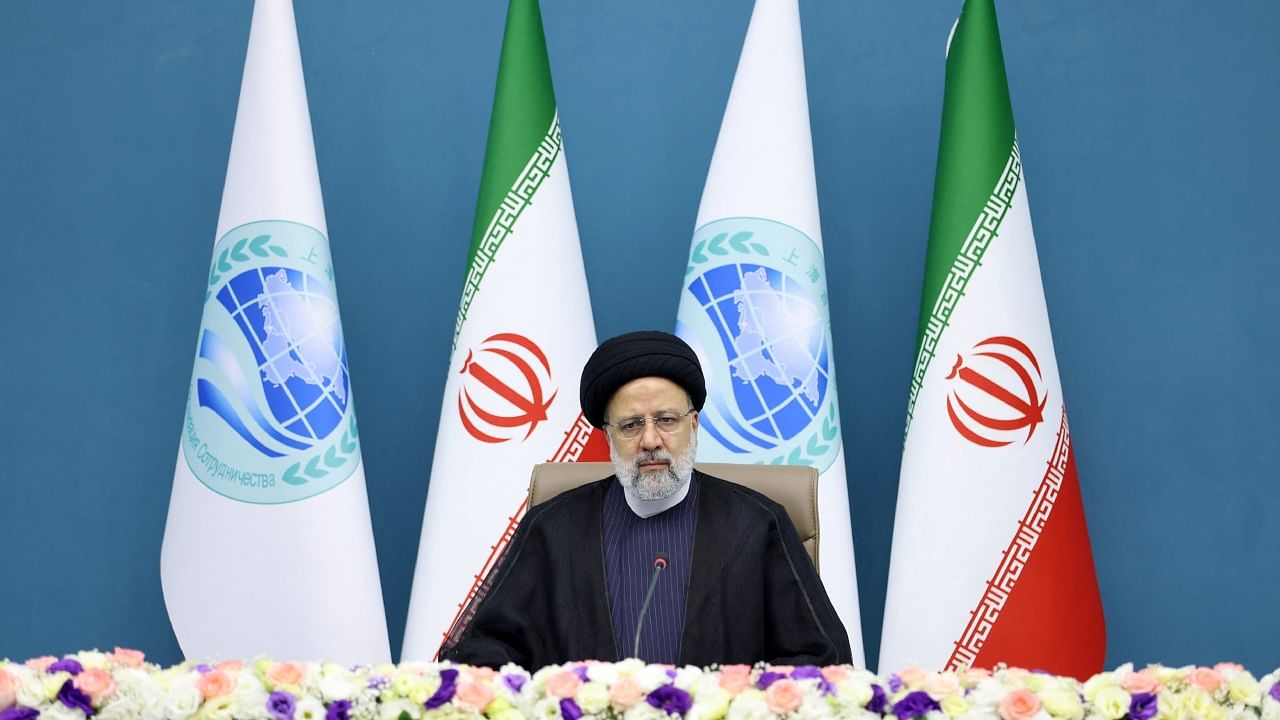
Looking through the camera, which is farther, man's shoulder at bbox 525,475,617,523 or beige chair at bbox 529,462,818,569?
beige chair at bbox 529,462,818,569

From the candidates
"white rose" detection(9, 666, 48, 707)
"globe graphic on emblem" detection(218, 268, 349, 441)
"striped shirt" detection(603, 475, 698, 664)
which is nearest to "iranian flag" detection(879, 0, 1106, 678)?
"striped shirt" detection(603, 475, 698, 664)

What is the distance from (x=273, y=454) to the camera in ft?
9.86

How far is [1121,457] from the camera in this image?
3.44m

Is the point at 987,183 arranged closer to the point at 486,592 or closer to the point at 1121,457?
the point at 1121,457

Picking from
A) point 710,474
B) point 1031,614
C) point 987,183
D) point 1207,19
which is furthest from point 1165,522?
point 710,474

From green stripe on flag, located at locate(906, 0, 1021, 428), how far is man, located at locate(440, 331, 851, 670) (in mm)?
1187

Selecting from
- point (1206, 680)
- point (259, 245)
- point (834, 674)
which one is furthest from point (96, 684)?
point (259, 245)

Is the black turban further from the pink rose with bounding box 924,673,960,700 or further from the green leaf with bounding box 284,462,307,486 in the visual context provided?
the green leaf with bounding box 284,462,307,486

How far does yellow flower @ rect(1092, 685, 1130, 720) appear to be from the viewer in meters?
1.24

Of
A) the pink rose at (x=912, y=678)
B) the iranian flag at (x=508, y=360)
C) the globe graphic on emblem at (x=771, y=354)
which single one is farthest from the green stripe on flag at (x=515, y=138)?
the pink rose at (x=912, y=678)

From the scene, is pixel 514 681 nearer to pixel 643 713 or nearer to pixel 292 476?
pixel 643 713

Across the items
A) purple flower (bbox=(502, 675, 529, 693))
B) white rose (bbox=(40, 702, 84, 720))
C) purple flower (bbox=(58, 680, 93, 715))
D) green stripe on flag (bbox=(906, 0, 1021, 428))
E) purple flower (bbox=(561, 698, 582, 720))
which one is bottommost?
white rose (bbox=(40, 702, 84, 720))

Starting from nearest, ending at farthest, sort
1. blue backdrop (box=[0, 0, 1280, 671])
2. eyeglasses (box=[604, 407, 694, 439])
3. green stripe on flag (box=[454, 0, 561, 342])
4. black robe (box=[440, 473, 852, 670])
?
black robe (box=[440, 473, 852, 670]) < eyeglasses (box=[604, 407, 694, 439]) < green stripe on flag (box=[454, 0, 561, 342]) < blue backdrop (box=[0, 0, 1280, 671])

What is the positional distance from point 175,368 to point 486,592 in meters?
2.10
